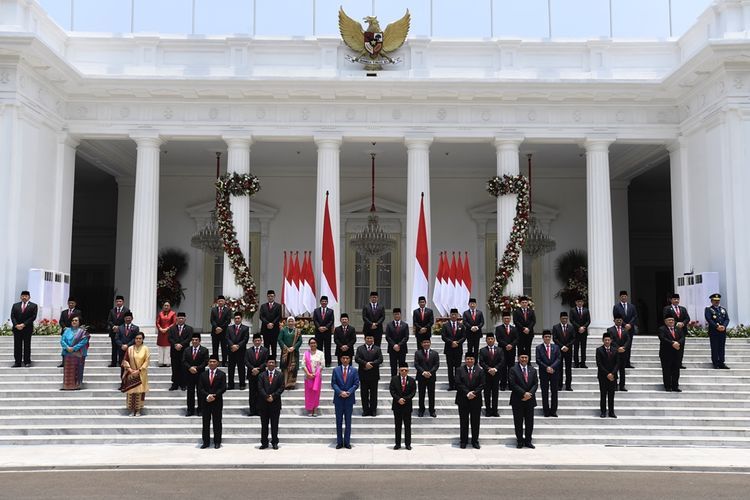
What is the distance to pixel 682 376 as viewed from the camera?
13.6m

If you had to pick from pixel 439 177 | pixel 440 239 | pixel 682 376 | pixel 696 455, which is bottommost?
pixel 696 455

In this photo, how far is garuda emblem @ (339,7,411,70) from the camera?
721 inches

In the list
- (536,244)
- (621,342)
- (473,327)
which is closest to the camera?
(621,342)

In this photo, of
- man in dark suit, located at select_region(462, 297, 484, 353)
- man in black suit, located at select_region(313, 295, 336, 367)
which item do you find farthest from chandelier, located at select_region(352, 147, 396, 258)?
man in dark suit, located at select_region(462, 297, 484, 353)

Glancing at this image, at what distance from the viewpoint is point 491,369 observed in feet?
37.4

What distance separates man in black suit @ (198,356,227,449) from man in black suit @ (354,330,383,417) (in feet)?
7.72

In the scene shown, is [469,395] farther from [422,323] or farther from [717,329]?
[717,329]

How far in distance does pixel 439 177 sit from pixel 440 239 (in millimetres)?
2018

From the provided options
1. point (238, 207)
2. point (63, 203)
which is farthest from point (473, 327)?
point (63, 203)

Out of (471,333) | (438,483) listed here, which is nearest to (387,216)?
(471,333)

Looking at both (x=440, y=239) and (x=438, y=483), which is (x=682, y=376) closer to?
(x=438, y=483)

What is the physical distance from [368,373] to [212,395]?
2.69 m

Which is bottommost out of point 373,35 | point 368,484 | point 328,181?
point 368,484

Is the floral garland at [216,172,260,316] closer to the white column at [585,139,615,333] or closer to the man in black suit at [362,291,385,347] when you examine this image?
the man in black suit at [362,291,385,347]
